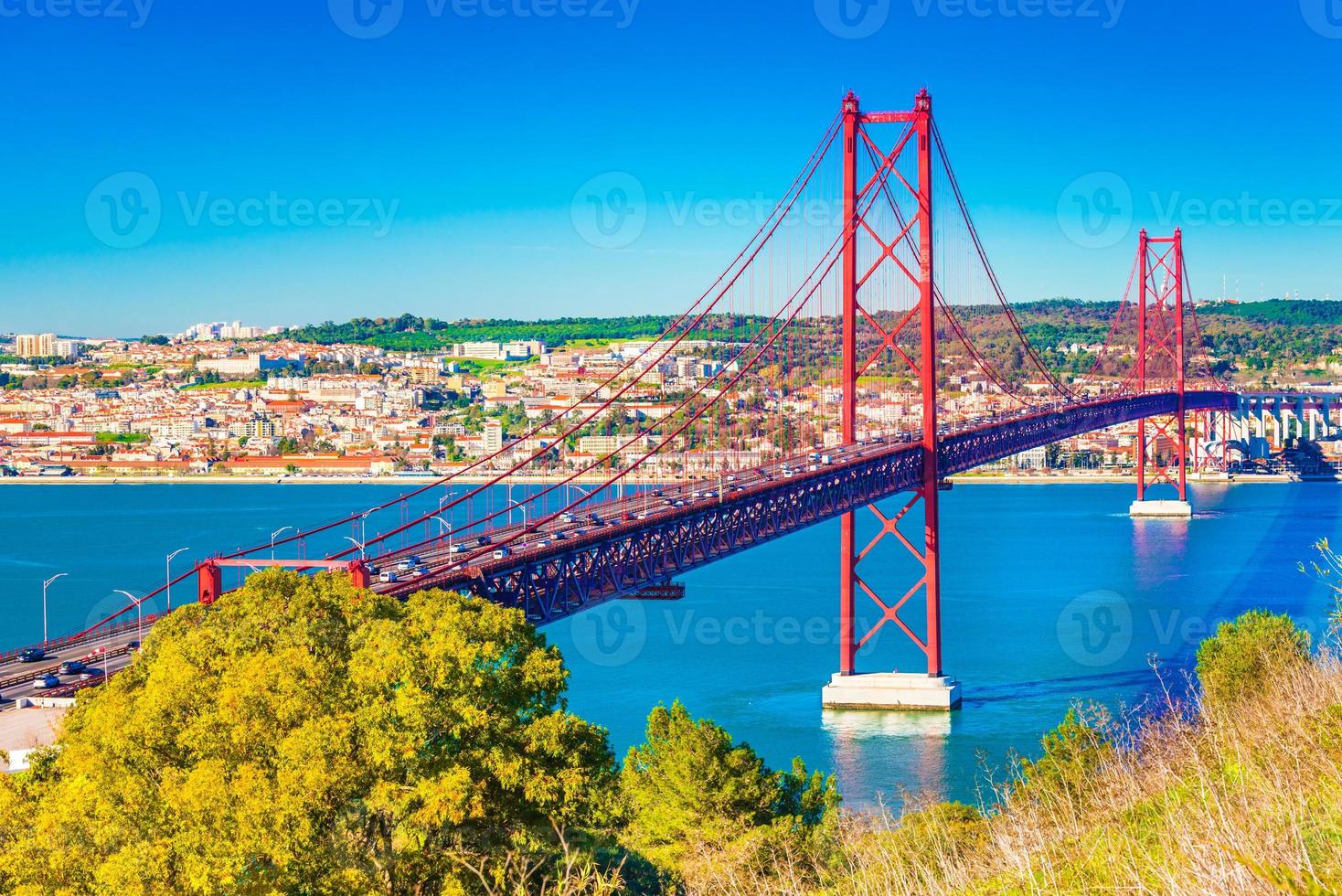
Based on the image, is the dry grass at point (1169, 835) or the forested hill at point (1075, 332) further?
the forested hill at point (1075, 332)

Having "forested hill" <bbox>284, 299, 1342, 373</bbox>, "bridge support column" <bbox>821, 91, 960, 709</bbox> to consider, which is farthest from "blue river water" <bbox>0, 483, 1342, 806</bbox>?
"forested hill" <bbox>284, 299, 1342, 373</bbox>

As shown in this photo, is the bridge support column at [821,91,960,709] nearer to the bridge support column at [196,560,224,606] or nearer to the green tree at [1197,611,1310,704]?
the green tree at [1197,611,1310,704]

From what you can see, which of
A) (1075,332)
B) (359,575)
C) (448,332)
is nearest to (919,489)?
(359,575)

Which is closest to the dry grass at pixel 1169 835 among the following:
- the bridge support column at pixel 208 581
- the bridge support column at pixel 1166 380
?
the bridge support column at pixel 208 581

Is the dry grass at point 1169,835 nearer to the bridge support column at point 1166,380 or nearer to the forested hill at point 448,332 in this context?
the bridge support column at point 1166,380

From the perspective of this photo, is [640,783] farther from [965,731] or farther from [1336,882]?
[1336,882]

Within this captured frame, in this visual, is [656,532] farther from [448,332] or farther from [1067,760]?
[448,332]

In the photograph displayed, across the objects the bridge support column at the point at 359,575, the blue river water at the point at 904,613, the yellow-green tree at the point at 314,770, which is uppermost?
the bridge support column at the point at 359,575
